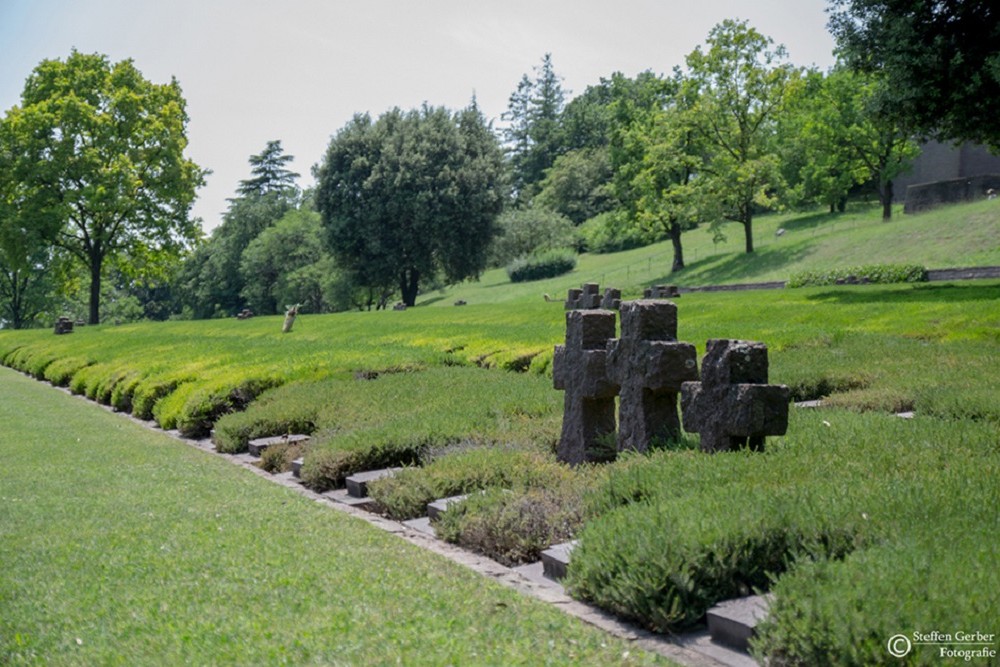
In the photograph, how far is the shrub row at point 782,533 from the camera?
3.33m

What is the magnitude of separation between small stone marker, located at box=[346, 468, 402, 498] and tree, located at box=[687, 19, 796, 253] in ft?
128

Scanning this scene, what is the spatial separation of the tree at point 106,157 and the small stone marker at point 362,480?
139 feet

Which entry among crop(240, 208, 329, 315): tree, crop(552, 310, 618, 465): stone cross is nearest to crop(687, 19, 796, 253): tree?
crop(240, 208, 329, 315): tree

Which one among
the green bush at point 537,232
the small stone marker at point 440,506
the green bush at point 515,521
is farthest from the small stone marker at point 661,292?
the green bush at point 537,232

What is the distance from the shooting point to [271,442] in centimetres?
1005

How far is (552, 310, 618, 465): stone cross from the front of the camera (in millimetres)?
7309

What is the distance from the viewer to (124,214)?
160 feet

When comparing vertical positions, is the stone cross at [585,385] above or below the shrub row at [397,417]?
above

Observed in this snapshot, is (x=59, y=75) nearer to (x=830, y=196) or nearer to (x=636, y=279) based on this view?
(x=636, y=279)

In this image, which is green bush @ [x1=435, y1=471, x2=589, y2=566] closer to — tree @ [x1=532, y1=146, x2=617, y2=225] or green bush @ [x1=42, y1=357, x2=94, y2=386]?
green bush @ [x1=42, y1=357, x2=94, y2=386]

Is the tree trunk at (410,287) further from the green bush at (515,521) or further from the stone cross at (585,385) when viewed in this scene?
the green bush at (515,521)

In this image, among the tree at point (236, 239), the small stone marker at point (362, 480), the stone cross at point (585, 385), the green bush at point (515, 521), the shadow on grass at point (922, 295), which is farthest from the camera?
the tree at point (236, 239)

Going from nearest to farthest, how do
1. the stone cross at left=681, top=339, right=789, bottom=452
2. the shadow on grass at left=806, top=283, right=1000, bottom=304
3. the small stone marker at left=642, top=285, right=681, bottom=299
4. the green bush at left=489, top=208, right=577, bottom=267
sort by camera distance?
1. the stone cross at left=681, top=339, right=789, bottom=452
2. the shadow on grass at left=806, top=283, right=1000, bottom=304
3. the small stone marker at left=642, top=285, right=681, bottom=299
4. the green bush at left=489, top=208, right=577, bottom=267

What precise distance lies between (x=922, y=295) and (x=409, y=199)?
1315 inches
